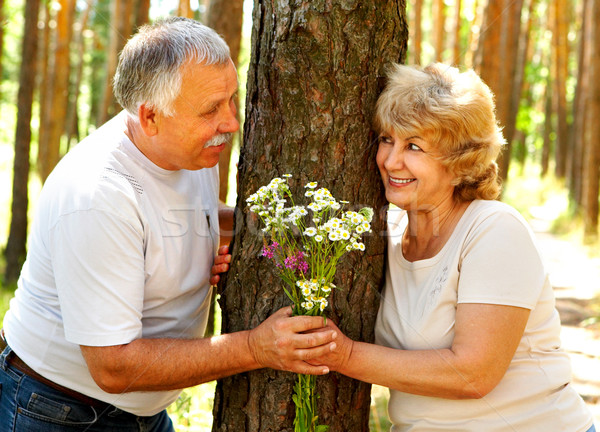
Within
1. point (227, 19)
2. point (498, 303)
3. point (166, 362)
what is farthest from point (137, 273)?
point (227, 19)

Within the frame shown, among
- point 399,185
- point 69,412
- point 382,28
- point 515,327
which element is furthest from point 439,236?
point 69,412

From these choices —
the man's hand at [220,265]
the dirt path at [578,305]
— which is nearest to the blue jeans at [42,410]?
the man's hand at [220,265]

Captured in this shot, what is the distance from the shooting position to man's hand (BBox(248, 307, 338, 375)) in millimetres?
2201

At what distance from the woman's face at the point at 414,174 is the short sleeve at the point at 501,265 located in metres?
0.27

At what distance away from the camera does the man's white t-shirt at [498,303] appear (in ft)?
7.43

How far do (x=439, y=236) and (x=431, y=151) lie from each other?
336 millimetres

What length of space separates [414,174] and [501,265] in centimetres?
50

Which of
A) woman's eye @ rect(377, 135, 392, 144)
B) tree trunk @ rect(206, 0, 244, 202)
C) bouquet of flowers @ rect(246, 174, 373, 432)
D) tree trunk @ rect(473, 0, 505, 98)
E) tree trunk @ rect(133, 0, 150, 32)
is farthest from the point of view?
tree trunk @ rect(473, 0, 505, 98)

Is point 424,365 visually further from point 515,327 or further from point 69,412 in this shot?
point 69,412

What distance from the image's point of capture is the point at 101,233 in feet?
7.38

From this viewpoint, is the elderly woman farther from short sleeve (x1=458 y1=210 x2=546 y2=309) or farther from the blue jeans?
the blue jeans

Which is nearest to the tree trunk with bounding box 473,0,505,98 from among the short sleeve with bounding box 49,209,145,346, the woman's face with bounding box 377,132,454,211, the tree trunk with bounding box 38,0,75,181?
the woman's face with bounding box 377,132,454,211

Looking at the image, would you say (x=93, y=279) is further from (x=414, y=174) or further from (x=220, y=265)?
(x=414, y=174)

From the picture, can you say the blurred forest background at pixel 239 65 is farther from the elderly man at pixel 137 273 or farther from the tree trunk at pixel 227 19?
the elderly man at pixel 137 273
